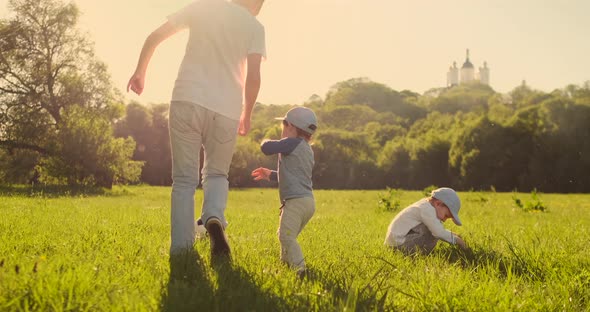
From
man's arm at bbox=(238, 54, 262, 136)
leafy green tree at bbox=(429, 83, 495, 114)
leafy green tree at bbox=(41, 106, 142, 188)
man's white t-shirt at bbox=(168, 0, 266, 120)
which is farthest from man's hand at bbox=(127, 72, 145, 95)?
leafy green tree at bbox=(429, 83, 495, 114)

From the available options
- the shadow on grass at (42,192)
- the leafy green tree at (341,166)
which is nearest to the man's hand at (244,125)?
the shadow on grass at (42,192)

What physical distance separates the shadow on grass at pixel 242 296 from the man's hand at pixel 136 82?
1932mm

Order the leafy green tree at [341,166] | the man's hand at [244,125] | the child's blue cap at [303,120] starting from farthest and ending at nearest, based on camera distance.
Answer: the leafy green tree at [341,166]
the man's hand at [244,125]
the child's blue cap at [303,120]

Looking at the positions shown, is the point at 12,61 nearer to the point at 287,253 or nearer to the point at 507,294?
the point at 287,253

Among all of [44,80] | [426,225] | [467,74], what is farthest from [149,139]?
[467,74]

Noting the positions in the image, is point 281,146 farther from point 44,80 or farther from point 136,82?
point 44,80

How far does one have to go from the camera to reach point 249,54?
452 cm

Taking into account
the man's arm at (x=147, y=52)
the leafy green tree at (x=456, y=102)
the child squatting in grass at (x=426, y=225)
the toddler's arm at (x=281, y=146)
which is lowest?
the child squatting in grass at (x=426, y=225)

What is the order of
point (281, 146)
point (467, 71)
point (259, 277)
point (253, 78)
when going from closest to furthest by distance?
point (259, 277)
point (281, 146)
point (253, 78)
point (467, 71)

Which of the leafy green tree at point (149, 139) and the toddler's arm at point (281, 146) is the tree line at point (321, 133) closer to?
the leafy green tree at point (149, 139)

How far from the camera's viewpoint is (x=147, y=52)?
14.5 ft

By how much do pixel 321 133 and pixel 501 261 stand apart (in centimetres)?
5482

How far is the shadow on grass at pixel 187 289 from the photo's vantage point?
2.54m

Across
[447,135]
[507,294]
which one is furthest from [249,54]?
[447,135]
